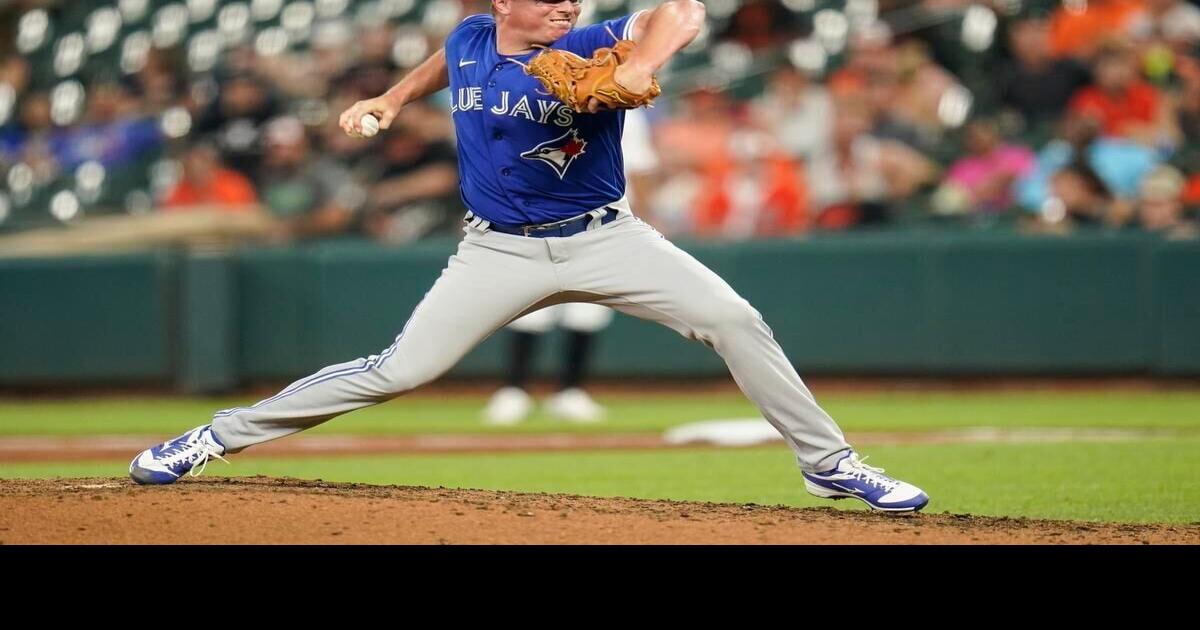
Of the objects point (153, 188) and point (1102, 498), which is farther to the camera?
point (153, 188)

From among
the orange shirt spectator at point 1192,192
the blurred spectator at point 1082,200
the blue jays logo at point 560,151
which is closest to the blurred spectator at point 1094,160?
the blurred spectator at point 1082,200

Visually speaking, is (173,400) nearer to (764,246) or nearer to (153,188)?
(153,188)

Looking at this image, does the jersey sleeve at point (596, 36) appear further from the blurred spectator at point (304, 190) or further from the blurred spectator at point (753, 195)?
the blurred spectator at point (304, 190)

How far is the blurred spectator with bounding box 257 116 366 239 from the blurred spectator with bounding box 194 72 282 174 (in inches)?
8.5

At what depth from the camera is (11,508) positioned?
474 cm

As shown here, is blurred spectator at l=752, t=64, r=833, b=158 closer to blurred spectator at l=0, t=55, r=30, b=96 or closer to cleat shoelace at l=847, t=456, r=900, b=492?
cleat shoelace at l=847, t=456, r=900, b=492

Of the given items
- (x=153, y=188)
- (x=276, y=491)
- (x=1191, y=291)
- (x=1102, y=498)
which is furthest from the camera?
(x=153, y=188)

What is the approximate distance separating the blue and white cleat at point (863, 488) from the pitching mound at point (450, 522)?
52 millimetres

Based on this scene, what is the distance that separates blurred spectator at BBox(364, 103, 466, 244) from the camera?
11883 mm

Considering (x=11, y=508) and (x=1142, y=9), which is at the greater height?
(x=1142, y=9)

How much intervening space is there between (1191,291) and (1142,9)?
241 centimetres


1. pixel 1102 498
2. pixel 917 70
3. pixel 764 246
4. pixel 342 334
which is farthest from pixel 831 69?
pixel 1102 498

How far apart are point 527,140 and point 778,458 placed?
10.9ft

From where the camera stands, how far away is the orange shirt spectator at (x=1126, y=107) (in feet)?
35.6
